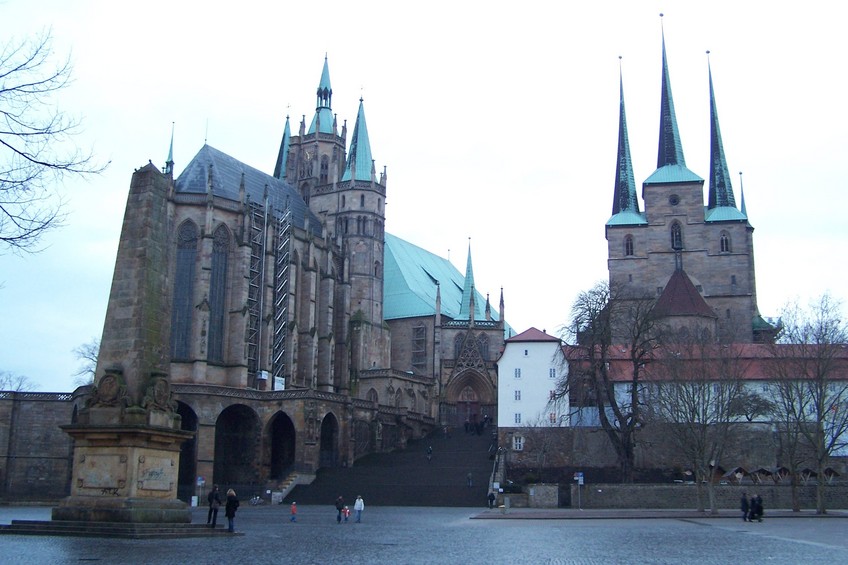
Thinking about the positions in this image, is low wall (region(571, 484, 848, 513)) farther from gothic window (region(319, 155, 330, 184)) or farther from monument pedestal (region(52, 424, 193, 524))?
gothic window (region(319, 155, 330, 184))

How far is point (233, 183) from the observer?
7706 centimetres

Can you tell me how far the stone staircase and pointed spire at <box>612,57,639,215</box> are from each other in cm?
3078

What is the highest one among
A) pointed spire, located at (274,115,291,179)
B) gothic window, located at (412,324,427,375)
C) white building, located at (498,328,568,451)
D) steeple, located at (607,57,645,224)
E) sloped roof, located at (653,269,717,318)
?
pointed spire, located at (274,115,291,179)

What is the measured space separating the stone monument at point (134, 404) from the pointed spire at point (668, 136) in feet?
240

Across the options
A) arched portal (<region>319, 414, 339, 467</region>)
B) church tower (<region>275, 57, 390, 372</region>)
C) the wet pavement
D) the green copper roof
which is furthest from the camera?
the green copper roof

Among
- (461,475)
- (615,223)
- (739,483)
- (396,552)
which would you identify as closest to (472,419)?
(615,223)

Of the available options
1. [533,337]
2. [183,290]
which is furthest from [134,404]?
[533,337]

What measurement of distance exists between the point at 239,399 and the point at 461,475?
14.9 metres

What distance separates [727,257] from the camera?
86750 millimetres

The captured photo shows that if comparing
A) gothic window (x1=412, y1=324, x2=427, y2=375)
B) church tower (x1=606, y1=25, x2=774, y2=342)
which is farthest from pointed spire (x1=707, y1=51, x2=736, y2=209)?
gothic window (x1=412, y1=324, x2=427, y2=375)

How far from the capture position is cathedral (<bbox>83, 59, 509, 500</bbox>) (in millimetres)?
63938

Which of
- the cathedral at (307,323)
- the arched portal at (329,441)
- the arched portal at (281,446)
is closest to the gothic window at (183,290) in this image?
the cathedral at (307,323)

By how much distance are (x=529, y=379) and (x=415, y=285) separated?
29945mm

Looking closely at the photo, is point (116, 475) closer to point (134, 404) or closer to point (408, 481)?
point (134, 404)
